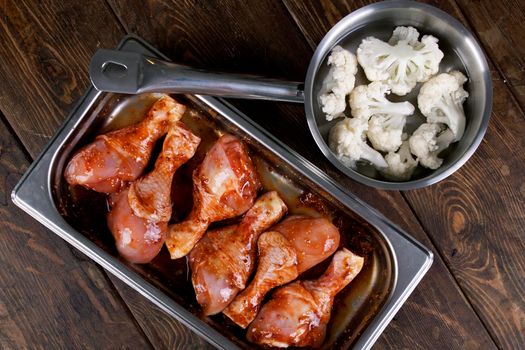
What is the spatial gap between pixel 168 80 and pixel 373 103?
0.53 metres

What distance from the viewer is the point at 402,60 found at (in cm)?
142

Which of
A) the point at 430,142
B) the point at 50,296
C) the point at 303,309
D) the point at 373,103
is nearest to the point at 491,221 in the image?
the point at 430,142

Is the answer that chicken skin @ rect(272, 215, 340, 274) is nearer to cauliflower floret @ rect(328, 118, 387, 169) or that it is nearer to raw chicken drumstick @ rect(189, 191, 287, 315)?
raw chicken drumstick @ rect(189, 191, 287, 315)

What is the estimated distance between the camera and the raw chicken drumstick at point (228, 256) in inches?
57.1

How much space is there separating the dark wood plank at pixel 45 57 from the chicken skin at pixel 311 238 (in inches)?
17.0

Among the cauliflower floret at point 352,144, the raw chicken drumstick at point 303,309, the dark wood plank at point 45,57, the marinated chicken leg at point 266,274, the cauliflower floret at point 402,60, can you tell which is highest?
the dark wood plank at point 45,57

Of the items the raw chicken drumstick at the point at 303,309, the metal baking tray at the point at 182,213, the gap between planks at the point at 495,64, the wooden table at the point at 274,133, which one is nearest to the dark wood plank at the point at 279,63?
the wooden table at the point at 274,133

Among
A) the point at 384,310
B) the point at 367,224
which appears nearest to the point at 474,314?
the point at 384,310

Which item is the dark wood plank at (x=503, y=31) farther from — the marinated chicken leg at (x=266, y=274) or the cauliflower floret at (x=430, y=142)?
the marinated chicken leg at (x=266, y=274)

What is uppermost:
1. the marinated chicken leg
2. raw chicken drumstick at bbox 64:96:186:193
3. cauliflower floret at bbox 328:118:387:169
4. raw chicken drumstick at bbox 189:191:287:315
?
raw chicken drumstick at bbox 64:96:186:193

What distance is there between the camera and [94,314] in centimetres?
162

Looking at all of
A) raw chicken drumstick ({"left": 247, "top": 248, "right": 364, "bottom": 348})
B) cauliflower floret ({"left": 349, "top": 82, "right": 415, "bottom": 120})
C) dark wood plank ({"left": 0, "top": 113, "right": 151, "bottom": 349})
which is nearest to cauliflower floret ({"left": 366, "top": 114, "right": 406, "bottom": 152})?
cauliflower floret ({"left": 349, "top": 82, "right": 415, "bottom": 120})

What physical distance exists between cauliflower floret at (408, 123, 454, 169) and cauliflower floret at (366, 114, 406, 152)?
4 cm

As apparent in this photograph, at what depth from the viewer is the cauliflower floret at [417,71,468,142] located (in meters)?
1.42
